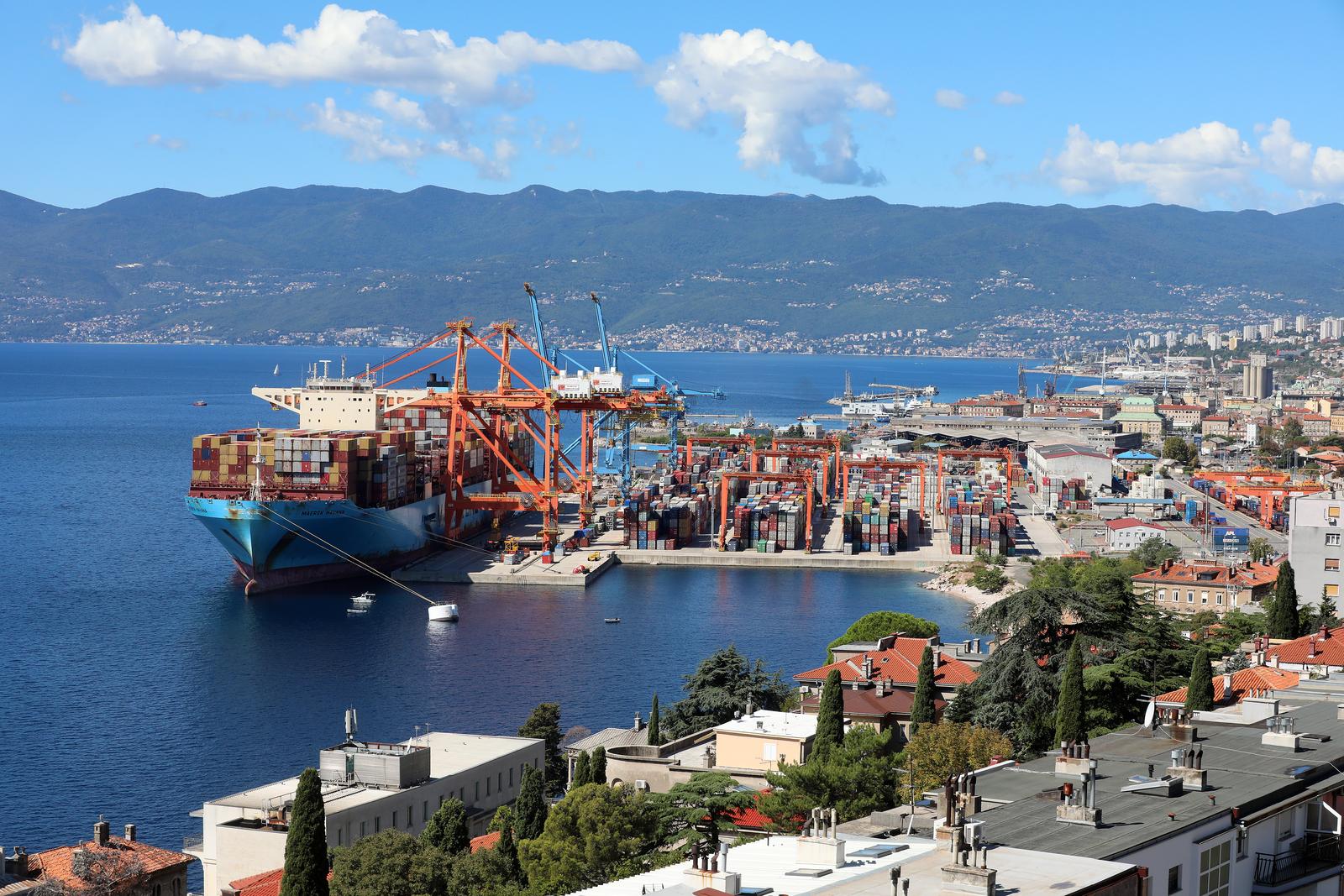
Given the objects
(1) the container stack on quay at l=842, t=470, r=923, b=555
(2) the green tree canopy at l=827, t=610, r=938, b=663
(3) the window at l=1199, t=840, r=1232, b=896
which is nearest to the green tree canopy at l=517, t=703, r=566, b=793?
(2) the green tree canopy at l=827, t=610, r=938, b=663

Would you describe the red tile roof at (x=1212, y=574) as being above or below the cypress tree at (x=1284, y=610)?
below

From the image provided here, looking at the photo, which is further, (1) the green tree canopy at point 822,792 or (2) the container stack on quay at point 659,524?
(2) the container stack on quay at point 659,524

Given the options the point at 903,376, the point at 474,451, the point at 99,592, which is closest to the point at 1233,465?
the point at 474,451

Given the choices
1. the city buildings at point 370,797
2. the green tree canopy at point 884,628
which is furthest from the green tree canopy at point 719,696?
the green tree canopy at point 884,628

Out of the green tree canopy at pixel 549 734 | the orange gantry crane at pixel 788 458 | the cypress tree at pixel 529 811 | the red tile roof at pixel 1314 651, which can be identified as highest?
the orange gantry crane at pixel 788 458

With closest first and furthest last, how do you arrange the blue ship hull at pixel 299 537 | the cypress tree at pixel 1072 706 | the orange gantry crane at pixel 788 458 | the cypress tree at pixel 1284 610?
the cypress tree at pixel 1072 706
the cypress tree at pixel 1284 610
the blue ship hull at pixel 299 537
the orange gantry crane at pixel 788 458

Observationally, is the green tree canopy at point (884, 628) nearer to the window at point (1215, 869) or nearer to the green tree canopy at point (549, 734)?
the green tree canopy at point (549, 734)

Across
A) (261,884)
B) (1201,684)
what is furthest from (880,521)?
(261,884)
